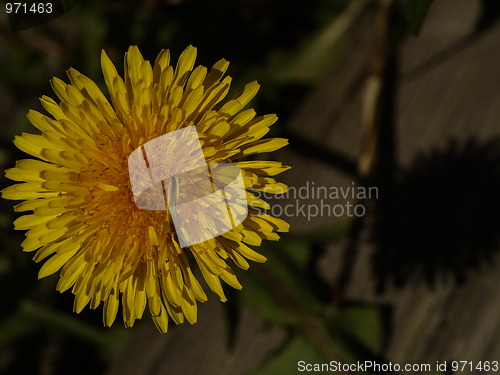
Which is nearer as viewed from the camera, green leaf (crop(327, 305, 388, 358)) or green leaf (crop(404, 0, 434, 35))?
green leaf (crop(404, 0, 434, 35))

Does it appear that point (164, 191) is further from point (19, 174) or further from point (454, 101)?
point (454, 101)

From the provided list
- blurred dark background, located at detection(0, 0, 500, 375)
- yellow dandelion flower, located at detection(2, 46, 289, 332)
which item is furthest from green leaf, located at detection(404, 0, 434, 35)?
yellow dandelion flower, located at detection(2, 46, 289, 332)

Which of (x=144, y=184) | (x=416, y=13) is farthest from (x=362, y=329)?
(x=416, y=13)

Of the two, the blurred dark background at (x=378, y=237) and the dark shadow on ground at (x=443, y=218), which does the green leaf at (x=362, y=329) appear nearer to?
the blurred dark background at (x=378, y=237)

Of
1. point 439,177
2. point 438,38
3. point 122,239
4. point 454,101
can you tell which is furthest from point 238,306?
point 438,38

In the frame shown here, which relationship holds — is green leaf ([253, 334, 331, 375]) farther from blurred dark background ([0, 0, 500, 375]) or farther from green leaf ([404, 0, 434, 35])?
green leaf ([404, 0, 434, 35])

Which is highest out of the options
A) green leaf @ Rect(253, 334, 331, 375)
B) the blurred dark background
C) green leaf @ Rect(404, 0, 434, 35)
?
green leaf @ Rect(404, 0, 434, 35)

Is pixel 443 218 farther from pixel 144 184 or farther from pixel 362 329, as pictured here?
pixel 144 184
